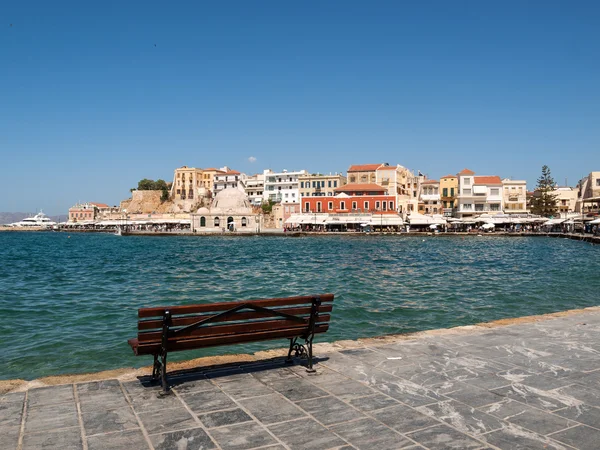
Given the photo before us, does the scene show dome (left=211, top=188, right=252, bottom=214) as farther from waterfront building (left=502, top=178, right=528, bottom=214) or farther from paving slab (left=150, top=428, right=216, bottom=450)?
paving slab (left=150, top=428, right=216, bottom=450)

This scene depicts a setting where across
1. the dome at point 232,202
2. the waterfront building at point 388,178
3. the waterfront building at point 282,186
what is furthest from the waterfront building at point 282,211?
the waterfront building at point 388,178

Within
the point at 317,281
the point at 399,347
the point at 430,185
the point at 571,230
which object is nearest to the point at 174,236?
the point at 430,185

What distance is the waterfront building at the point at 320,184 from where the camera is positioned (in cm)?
8031

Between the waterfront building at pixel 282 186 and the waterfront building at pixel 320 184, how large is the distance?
694cm

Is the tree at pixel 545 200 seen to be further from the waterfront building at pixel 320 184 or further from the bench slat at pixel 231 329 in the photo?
the bench slat at pixel 231 329

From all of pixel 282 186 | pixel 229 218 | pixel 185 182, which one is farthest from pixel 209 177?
pixel 229 218

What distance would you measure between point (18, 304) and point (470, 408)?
1288 cm

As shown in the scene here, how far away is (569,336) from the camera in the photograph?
6746mm

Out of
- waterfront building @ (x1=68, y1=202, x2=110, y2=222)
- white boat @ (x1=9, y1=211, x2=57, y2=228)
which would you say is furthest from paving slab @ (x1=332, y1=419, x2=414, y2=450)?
white boat @ (x1=9, y1=211, x2=57, y2=228)

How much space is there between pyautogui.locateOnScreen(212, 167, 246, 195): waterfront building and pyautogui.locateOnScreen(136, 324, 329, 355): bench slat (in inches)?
3810

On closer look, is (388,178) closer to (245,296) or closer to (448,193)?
(448,193)

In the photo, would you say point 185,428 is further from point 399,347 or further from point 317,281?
point 317,281

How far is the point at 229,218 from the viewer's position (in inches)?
3140

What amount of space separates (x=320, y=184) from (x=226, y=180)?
2956cm
